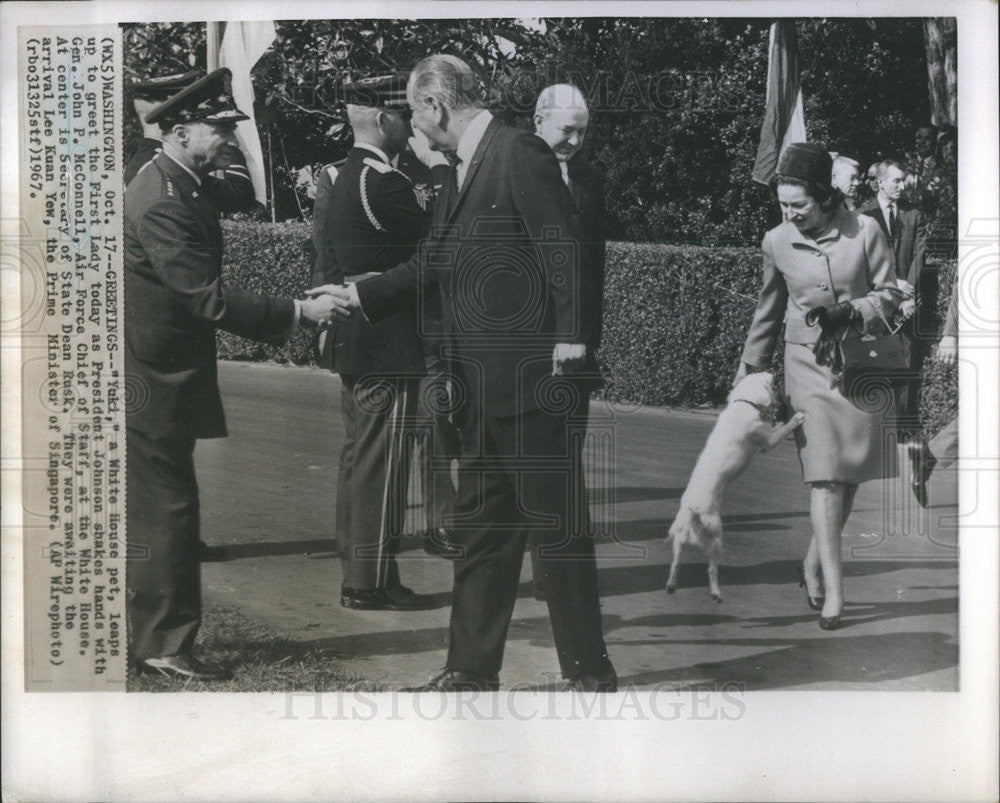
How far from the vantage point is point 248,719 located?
4.95 m

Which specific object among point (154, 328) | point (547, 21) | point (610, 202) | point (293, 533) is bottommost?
point (293, 533)

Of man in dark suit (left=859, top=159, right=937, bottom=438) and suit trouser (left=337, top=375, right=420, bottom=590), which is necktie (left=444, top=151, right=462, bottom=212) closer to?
suit trouser (left=337, top=375, right=420, bottom=590)

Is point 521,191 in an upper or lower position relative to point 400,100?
lower

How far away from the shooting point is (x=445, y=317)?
15.9ft

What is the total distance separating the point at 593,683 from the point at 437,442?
1132 mm

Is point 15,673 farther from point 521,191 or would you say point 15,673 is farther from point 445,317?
point 521,191

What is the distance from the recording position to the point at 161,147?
16.0ft

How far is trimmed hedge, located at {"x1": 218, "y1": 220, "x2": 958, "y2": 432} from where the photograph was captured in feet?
16.0

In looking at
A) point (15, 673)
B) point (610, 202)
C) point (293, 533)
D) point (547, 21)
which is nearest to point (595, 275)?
point (610, 202)

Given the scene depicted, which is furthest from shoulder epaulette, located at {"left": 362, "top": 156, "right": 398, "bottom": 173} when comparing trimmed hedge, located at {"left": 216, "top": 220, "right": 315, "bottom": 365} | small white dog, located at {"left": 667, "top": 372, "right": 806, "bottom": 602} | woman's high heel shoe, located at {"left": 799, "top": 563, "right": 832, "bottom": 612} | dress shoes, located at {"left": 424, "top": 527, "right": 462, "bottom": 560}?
woman's high heel shoe, located at {"left": 799, "top": 563, "right": 832, "bottom": 612}

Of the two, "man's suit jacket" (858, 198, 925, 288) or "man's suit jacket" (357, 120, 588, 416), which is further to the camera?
"man's suit jacket" (858, 198, 925, 288)

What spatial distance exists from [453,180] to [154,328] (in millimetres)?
1306

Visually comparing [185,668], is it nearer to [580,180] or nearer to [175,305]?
[175,305]

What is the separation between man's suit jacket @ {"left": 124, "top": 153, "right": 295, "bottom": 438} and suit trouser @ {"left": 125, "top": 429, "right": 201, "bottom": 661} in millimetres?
102
